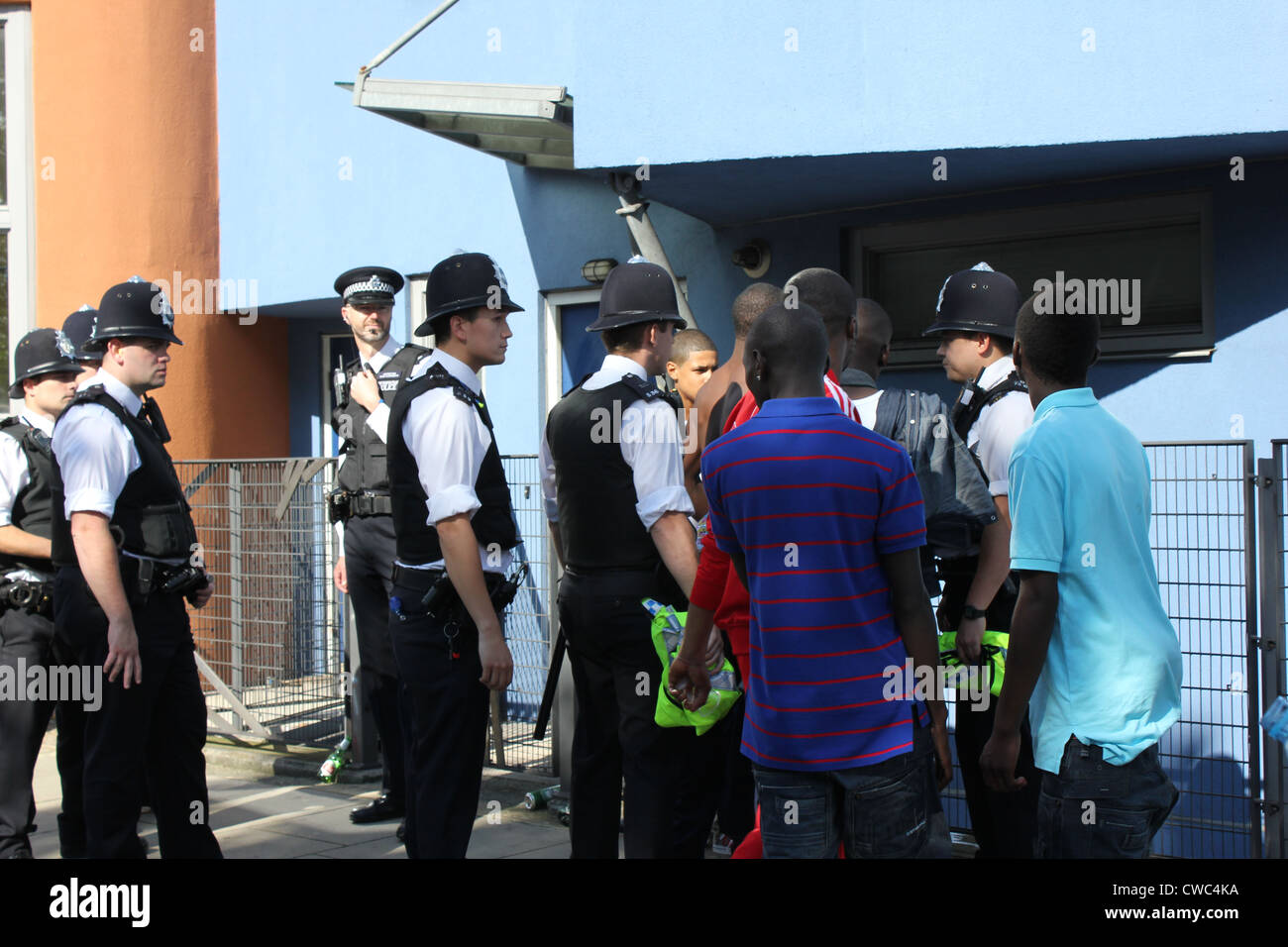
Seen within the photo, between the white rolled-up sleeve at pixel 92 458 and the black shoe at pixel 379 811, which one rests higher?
the white rolled-up sleeve at pixel 92 458

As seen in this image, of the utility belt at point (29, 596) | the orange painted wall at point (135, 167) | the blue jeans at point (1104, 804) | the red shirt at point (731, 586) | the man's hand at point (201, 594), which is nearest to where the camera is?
the blue jeans at point (1104, 804)

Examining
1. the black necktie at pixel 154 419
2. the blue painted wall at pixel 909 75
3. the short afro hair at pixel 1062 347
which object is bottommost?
the black necktie at pixel 154 419

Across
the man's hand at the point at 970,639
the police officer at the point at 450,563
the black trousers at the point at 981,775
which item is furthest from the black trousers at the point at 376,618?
the man's hand at the point at 970,639

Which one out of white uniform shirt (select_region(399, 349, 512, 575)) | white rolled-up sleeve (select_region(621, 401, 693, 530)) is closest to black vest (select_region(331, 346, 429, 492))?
white uniform shirt (select_region(399, 349, 512, 575))

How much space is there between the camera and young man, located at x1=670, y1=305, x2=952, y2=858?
9.97 feet

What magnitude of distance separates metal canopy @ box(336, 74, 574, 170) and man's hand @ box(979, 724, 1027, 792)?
4.93m

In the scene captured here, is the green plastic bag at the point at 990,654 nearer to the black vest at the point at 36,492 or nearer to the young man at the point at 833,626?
the young man at the point at 833,626

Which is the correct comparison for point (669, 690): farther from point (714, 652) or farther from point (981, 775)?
point (981, 775)

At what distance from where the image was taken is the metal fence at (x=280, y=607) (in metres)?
7.56

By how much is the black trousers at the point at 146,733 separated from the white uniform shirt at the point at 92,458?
29 cm

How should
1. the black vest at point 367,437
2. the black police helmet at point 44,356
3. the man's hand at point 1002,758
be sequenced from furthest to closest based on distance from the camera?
the black vest at point 367,437
the black police helmet at point 44,356
the man's hand at point 1002,758

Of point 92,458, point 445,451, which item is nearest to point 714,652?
point 445,451

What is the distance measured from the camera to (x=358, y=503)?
623cm

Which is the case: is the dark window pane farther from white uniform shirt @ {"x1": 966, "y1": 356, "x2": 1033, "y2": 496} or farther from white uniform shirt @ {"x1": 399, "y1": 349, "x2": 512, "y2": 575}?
white uniform shirt @ {"x1": 399, "y1": 349, "x2": 512, "y2": 575}
